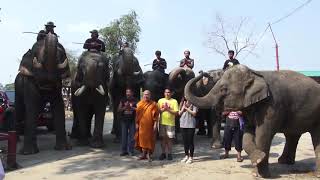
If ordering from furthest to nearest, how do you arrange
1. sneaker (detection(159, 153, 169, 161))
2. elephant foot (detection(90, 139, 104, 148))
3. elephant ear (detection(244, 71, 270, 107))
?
1. elephant foot (detection(90, 139, 104, 148))
2. sneaker (detection(159, 153, 169, 161))
3. elephant ear (detection(244, 71, 270, 107))

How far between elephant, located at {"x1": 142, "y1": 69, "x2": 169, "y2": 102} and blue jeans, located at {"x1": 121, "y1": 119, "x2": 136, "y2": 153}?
1.86 meters

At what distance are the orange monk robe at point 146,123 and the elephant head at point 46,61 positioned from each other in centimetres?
236

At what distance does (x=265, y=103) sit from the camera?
9742 mm

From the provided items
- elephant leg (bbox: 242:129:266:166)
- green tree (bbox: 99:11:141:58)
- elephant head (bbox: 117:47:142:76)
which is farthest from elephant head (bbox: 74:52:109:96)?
green tree (bbox: 99:11:141:58)

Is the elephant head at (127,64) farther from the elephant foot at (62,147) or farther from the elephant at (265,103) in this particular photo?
the elephant at (265,103)

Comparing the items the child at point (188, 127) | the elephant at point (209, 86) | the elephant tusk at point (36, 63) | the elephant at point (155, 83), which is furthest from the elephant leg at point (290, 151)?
the elephant tusk at point (36, 63)

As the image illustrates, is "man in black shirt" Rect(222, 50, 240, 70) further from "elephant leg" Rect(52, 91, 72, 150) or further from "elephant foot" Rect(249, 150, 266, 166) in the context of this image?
"elephant leg" Rect(52, 91, 72, 150)

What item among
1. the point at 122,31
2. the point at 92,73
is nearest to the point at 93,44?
the point at 92,73

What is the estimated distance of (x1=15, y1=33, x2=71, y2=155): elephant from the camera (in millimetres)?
12359

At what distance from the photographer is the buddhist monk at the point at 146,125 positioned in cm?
1148

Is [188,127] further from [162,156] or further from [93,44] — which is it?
[93,44]

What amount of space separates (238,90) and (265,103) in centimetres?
56

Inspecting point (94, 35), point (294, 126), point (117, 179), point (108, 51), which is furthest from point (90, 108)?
point (108, 51)

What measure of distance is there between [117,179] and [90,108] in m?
4.45
